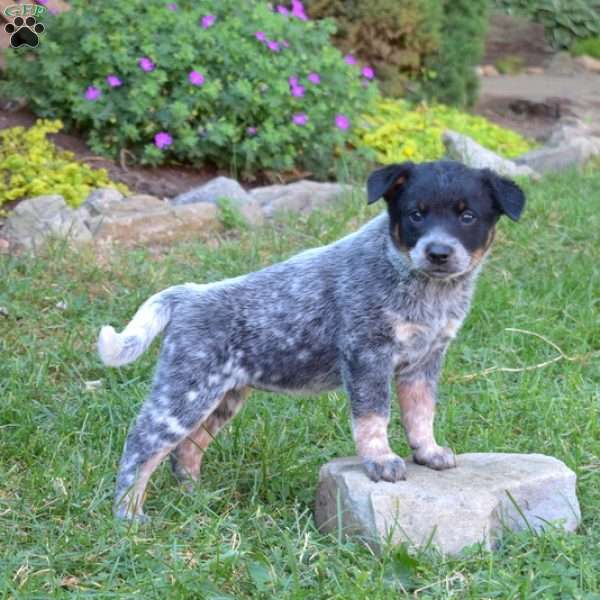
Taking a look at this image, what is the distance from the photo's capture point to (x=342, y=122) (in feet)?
30.6

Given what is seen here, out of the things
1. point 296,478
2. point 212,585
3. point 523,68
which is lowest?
point 523,68

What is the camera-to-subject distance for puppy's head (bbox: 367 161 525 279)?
4.23 meters

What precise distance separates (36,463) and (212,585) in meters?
1.29

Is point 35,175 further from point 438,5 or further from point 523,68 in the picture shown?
point 523,68

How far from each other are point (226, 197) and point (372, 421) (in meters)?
4.01

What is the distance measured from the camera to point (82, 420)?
17.5 ft

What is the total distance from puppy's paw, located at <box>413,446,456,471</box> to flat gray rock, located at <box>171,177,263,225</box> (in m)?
3.72

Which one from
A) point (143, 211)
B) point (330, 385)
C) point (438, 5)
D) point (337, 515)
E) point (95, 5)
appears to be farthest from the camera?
point (438, 5)

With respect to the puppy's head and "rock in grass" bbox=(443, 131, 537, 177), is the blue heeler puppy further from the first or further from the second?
"rock in grass" bbox=(443, 131, 537, 177)

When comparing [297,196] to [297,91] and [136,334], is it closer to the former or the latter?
[297,91]

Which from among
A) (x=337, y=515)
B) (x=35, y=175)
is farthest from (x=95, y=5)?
(x=337, y=515)

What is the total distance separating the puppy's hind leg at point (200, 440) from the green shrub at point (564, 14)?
8468 millimetres

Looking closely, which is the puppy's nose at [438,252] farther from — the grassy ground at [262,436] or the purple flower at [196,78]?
the purple flower at [196,78]

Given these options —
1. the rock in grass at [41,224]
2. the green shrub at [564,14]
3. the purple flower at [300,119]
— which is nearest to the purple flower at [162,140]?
the purple flower at [300,119]
